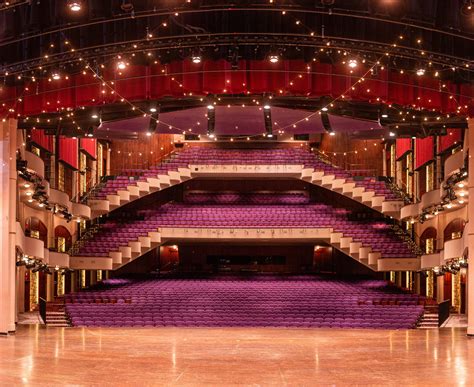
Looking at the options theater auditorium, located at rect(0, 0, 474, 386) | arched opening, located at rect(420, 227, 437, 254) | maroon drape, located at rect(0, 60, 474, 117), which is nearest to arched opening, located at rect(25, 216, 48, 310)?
theater auditorium, located at rect(0, 0, 474, 386)

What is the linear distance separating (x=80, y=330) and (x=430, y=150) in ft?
48.6

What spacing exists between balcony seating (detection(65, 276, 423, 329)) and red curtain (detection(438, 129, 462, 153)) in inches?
214

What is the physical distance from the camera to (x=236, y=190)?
119 ft

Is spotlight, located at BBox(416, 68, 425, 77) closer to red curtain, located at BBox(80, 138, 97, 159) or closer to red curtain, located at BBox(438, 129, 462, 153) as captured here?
red curtain, located at BBox(438, 129, 462, 153)

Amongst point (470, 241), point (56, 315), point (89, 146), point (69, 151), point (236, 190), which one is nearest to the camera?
point (470, 241)

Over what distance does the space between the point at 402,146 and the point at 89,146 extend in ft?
45.3

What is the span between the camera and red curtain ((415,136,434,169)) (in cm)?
2715

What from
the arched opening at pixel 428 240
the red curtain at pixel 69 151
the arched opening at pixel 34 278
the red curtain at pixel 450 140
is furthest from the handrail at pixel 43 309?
the arched opening at pixel 428 240

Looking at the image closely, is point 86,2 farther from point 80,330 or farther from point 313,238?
point 313,238

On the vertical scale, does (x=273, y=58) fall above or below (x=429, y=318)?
above

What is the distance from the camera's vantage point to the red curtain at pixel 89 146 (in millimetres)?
30981

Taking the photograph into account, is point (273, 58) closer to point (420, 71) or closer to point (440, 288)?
point (420, 71)

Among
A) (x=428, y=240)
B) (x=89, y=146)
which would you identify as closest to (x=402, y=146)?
(x=428, y=240)

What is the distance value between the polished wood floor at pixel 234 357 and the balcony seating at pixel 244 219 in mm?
9561
